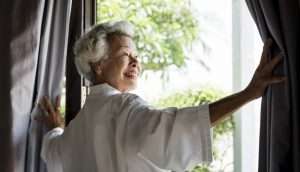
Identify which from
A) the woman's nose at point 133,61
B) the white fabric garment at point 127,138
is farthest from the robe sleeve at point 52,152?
the woman's nose at point 133,61

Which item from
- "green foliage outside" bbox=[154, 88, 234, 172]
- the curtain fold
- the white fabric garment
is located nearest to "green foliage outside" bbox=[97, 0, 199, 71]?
"green foliage outside" bbox=[154, 88, 234, 172]

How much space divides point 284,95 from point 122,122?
1.51 ft

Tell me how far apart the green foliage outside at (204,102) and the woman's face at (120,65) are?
22cm

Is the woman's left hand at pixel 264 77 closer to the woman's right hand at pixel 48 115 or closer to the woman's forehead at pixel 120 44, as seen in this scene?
the woman's forehead at pixel 120 44

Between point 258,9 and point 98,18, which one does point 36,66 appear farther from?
point 258,9

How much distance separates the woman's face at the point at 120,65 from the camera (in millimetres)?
1704

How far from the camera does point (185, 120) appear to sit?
1.43 meters

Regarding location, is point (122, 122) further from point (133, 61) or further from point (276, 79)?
point (276, 79)

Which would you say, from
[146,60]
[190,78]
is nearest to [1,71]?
[146,60]

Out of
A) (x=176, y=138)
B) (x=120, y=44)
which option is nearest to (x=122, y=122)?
(x=176, y=138)

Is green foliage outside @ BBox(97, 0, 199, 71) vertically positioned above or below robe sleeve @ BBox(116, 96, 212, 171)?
above

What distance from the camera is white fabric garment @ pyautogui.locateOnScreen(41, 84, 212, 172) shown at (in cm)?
143

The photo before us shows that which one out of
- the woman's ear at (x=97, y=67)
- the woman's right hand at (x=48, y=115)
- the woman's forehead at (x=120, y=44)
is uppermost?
the woman's forehead at (x=120, y=44)

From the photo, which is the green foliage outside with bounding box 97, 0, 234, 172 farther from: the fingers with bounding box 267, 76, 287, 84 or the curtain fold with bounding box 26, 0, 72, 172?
the fingers with bounding box 267, 76, 287, 84
